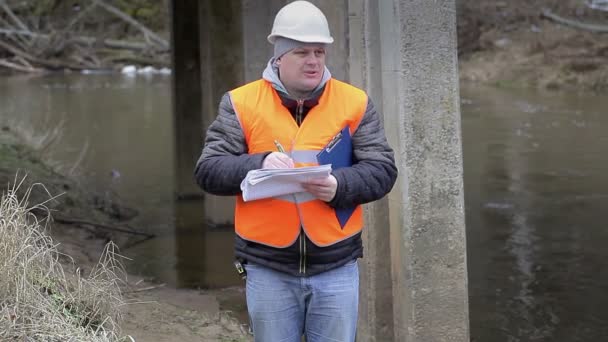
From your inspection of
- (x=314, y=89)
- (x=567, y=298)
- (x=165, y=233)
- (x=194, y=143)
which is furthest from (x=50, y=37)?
(x=314, y=89)

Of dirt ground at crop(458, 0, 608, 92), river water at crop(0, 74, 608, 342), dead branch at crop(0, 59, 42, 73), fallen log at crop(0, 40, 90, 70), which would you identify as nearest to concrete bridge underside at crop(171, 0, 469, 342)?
river water at crop(0, 74, 608, 342)

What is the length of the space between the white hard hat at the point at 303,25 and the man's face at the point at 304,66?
0.04 m

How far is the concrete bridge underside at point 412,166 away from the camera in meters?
6.55

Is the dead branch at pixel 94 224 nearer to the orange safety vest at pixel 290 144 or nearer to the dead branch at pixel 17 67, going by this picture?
the orange safety vest at pixel 290 144

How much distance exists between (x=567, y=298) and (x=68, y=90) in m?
22.3

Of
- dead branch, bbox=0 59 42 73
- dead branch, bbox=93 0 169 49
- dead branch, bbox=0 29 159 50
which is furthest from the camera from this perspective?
dead branch, bbox=93 0 169 49

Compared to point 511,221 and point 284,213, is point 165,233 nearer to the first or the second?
point 511,221

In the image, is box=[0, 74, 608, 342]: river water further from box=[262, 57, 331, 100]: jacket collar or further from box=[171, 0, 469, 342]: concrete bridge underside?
box=[262, 57, 331, 100]: jacket collar

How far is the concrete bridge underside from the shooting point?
655cm

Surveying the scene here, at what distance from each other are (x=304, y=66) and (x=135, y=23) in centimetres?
3295

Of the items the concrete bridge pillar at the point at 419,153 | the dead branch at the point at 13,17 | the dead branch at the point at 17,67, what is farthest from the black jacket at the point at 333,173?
the dead branch at the point at 13,17

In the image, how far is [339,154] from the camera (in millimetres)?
4215

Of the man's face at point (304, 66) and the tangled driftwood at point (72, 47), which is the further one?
the tangled driftwood at point (72, 47)

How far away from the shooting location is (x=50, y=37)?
35.7m
